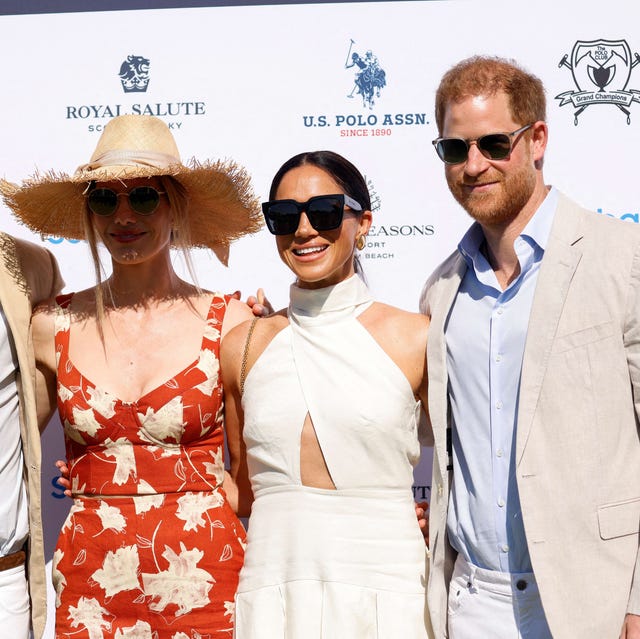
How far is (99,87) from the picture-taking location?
3627 millimetres

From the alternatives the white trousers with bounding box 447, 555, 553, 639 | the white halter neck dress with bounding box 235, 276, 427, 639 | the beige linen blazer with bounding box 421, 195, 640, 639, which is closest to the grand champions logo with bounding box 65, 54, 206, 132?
the white halter neck dress with bounding box 235, 276, 427, 639

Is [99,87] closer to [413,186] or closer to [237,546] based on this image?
[413,186]

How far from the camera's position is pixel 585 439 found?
221 cm

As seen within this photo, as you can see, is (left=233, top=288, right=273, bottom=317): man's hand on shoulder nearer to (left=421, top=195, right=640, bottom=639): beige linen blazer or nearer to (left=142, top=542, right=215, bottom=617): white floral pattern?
(left=142, top=542, right=215, bottom=617): white floral pattern

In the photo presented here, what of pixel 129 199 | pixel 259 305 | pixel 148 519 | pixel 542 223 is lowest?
pixel 148 519

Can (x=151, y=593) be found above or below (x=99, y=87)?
below

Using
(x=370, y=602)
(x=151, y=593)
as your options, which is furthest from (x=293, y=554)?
(x=151, y=593)

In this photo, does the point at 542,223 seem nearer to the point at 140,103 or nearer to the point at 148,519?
the point at 148,519

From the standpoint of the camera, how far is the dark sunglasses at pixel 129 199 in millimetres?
2857

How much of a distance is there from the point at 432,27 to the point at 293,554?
6.70 feet

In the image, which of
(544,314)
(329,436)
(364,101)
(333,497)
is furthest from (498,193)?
(364,101)

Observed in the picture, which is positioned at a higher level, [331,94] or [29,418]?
[331,94]

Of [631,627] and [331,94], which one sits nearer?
[631,627]

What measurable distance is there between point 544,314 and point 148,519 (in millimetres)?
1236
